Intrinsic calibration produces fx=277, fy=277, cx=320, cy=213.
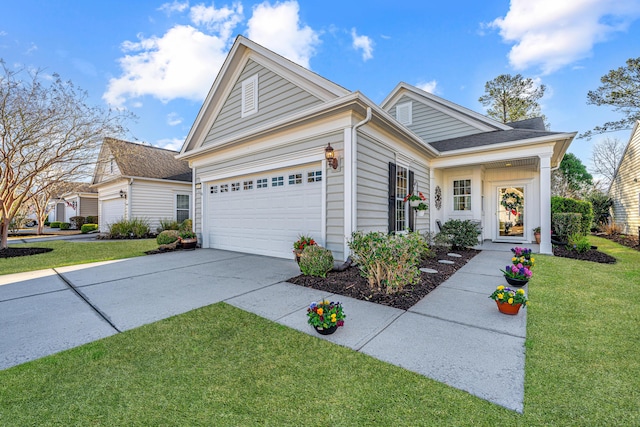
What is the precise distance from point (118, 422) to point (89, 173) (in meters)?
13.9

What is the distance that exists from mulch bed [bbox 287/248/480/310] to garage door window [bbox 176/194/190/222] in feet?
42.1

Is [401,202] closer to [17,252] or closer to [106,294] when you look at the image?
[106,294]

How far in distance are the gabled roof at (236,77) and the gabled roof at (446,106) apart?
20.5 ft

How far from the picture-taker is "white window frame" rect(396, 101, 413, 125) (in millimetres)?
11289

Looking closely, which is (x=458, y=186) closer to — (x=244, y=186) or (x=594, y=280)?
(x=594, y=280)

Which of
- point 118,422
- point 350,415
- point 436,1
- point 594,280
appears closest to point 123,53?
point 436,1

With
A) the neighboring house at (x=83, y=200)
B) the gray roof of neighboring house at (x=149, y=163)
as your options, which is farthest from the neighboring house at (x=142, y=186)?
the neighboring house at (x=83, y=200)

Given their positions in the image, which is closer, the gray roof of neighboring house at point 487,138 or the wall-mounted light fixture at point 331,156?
the wall-mounted light fixture at point 331,156

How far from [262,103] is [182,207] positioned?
1080 centimetres

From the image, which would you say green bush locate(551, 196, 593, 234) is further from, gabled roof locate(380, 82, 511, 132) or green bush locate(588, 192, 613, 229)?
green bush locate(588, 192, 613, 229)

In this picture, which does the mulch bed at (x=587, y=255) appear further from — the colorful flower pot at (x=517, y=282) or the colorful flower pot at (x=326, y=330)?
the colorful flower pot at (x=326, y=330)

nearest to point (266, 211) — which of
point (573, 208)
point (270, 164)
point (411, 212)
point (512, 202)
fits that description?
point (270, 164)

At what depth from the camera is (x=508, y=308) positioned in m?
3.27

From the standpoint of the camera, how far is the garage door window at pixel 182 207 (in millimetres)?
15414
